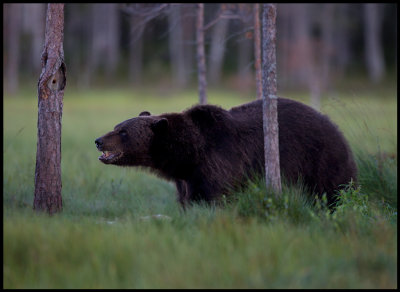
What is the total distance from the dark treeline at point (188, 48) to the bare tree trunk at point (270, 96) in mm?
36262

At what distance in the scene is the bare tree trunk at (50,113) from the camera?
6.73m

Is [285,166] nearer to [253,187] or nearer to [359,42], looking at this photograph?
[253,187]

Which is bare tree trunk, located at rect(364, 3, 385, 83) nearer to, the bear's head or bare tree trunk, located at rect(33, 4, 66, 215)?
the bear's head

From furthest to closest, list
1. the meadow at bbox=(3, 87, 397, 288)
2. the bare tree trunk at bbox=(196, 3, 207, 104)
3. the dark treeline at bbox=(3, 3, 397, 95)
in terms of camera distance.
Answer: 1. the dark treeline at bbox=(3, 3, 397, 95)
2. the bare tree trunk at bbox=(196, 3, 207, 104)
3. the meadow at bbox=(3, 87, 397, 288)

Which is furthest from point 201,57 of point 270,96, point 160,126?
point 270,96

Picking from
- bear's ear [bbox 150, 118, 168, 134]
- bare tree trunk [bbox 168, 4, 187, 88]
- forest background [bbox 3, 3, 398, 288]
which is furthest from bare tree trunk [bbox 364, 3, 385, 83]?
bear's ear [bbox 150, 118, 168, 134]

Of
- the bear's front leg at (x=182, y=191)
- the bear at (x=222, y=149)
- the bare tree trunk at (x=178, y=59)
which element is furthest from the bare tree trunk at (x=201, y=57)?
the bare tree trunk at (x=178, y=59)

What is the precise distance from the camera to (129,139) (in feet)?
23.8

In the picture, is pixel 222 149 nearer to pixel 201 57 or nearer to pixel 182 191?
pixel 182 191

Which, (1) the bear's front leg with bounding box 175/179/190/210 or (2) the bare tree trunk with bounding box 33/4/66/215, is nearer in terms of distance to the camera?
(2) the bare tree trunk with bounding box 33/4/66/215

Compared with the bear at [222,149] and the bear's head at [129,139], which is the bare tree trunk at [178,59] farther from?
the bear's head at [129,139]

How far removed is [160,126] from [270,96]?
1745 mm

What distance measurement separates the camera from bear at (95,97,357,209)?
719 cm

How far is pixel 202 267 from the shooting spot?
14.2ft
